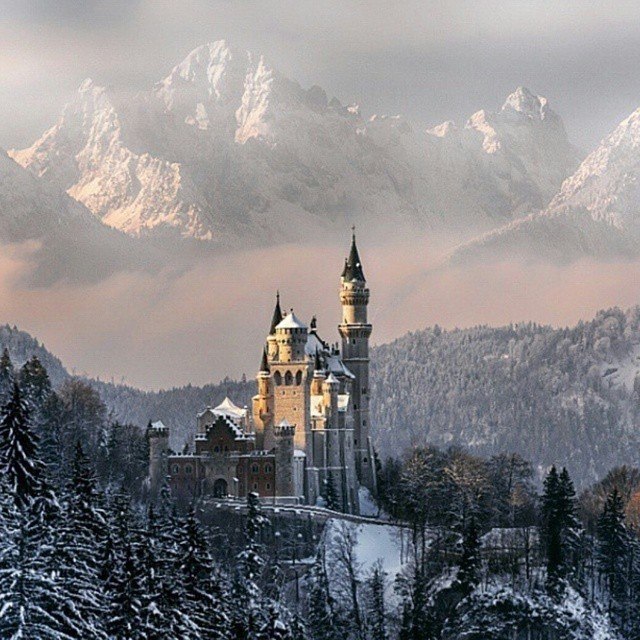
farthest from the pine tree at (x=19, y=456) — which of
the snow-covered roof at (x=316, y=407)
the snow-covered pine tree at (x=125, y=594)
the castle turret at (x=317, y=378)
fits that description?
the castle turret at (x=317, y=378)

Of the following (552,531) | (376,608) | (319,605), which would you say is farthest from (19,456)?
(552,531)

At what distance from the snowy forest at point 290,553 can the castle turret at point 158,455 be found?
4.50 ft

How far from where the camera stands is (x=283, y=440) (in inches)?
6412

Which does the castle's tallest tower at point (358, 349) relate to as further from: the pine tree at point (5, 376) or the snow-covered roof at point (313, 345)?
the pine tree at point (5, 376)

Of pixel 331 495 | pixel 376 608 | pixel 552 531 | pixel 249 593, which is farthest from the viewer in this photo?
pixel 331 495

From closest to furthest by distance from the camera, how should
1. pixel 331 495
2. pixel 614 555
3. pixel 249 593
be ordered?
pixel 249 593
pixel 614 555
pixel 331 495

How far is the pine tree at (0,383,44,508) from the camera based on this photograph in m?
86.9

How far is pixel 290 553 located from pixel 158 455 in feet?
61.0

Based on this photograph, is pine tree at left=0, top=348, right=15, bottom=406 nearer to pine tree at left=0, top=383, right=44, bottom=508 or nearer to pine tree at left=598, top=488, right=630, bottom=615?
pine tree at left=598, top=488, right=630, bottom=615

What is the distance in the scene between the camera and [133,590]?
300 ft

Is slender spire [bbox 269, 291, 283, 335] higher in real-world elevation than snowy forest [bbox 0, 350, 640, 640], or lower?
higher

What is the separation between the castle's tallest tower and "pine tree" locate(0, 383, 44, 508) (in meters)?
93.4

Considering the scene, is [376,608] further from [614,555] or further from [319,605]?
[614,555]

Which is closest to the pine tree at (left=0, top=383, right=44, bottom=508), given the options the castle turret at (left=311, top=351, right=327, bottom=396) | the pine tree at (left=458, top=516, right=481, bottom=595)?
the pine tree at (left=458, top=516, right=481, bottom=595)
